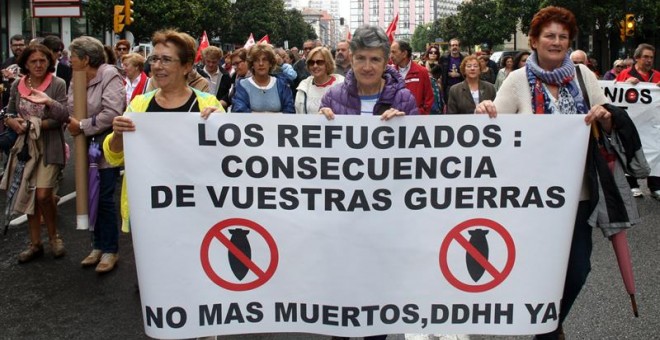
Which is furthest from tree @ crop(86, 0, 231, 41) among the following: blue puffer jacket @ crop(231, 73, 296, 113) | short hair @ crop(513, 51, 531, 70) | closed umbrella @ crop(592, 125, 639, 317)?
closed umbrella @ crop(592, 125, 639, 317)

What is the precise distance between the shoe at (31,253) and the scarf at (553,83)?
4.65 meters

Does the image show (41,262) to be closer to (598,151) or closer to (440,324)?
(440,324)

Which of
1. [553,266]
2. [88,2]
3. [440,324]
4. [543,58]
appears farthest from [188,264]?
[88,2]

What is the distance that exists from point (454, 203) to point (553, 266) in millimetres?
529

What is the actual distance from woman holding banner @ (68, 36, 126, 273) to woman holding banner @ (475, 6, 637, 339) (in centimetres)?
331

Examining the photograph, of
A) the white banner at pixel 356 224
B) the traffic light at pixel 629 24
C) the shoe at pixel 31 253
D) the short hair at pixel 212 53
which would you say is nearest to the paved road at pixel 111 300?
the shoe at pixel 31 253

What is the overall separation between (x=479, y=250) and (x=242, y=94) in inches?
148

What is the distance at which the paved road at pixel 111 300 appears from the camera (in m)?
4.54

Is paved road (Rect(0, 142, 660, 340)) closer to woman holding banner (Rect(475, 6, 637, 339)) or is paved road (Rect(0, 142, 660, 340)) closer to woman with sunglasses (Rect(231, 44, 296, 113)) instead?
woman holding banner (Rect(475, 6, 637, 339))

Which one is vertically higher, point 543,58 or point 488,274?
point 543,58

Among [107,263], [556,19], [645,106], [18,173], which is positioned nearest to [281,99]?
[107,263]

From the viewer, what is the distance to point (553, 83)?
3.54m

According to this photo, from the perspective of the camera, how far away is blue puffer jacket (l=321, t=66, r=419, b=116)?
3.56 m

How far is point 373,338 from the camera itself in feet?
11.6
